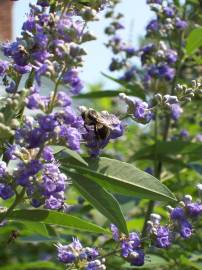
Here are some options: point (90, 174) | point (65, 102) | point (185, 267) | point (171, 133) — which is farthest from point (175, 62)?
point (65, 102)

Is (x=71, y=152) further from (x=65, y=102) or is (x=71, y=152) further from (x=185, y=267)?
(x=185, y=267)

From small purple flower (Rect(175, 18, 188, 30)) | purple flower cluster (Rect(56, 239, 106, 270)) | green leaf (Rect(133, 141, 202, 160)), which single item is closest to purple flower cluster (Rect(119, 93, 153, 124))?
purple flower cluster (Rect(56, 239, 106, 270))

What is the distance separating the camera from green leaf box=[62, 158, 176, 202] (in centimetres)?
229

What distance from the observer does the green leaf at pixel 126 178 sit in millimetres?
2291

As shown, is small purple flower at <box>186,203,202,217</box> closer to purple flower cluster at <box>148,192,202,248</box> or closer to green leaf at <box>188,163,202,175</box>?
purple flower cluster at <box>148,192,202,248</box>

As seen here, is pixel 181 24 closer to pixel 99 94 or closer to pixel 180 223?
pixel 99 94

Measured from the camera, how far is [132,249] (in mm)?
2527

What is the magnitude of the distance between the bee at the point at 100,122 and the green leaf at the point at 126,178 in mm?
104

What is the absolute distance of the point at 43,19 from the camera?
2.17 metres

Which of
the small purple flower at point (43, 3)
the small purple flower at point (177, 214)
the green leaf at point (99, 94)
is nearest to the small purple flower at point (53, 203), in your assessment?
the small purple flower at point (177, 214)

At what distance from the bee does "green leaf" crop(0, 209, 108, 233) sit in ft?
1.01

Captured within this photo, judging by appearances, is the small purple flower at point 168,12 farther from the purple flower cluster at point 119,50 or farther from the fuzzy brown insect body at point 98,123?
the fuzzy brown insect body at point 98,123

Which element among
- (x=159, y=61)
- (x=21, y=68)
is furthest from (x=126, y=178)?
(x=159, y=61)

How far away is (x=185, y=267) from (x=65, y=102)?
181cm
